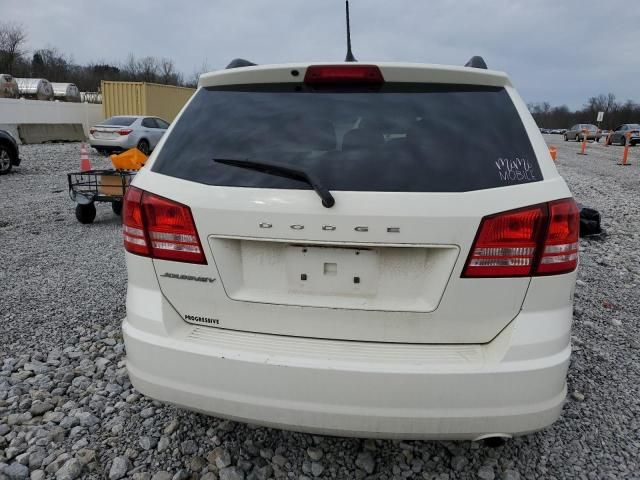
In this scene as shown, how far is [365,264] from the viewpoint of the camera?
6.01 ft

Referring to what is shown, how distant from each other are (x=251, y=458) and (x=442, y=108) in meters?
1.85

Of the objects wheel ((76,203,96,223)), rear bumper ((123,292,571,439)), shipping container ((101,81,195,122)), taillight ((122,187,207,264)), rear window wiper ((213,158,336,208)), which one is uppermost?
shipping container ((101,81,195,122))

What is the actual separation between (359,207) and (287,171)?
32cm

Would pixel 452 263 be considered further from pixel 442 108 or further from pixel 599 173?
pixel 599 173

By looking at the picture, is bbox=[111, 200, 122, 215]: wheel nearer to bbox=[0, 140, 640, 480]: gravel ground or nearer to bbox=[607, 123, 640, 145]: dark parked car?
bbox=[0, 140, 640, 480]: gravel ground

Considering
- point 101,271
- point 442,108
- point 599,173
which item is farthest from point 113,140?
point 442,108

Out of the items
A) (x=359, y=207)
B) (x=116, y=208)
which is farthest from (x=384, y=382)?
(x=116, y=208)

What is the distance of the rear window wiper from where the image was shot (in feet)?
5.76

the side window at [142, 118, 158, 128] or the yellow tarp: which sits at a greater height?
the side window at [142, 118, 158, 128]

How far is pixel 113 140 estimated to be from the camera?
18.2 m

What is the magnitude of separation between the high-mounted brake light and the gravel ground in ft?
5.78

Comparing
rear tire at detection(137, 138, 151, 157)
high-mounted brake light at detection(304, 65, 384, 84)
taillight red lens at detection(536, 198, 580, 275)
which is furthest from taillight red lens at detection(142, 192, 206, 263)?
rear tire at detection(137, 138, 151, 157)

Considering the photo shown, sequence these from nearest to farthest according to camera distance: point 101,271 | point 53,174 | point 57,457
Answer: point 57,457 → point 101,271 → point 53,174

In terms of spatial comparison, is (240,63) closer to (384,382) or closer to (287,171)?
(287,171)
